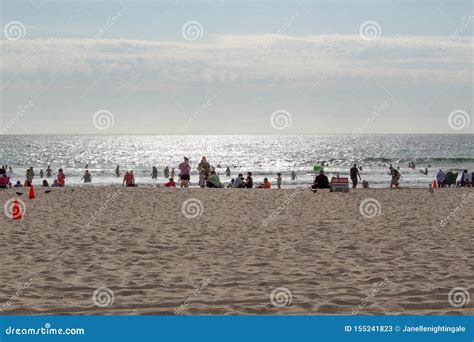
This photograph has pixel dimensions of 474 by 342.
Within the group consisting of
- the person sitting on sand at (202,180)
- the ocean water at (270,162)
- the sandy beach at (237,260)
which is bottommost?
→ the sandy beach at (237,260)

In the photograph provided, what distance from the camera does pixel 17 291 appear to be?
22.6ft

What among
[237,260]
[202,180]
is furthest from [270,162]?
[237,260]

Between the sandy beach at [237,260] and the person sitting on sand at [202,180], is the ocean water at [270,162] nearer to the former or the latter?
the person sitting on sand at [202,180]

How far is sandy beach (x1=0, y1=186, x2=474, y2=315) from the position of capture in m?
6.39

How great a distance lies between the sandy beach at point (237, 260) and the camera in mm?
6391

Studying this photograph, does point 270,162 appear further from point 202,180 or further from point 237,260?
point 237,260

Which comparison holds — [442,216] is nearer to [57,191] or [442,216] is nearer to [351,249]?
[351,249]

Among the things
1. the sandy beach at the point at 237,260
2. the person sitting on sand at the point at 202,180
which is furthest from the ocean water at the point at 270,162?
the sandy beach at the point at 237,260

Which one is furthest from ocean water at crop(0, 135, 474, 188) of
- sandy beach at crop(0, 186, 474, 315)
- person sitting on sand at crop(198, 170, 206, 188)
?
sandy beach at crop(0, 186, 474, 315)

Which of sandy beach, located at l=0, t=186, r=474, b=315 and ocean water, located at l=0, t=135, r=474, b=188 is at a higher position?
ocean water, located at l=0, t=135, r=474, b=188

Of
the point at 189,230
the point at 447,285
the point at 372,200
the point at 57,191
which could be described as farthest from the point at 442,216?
the point at 57,191

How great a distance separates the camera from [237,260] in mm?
8820

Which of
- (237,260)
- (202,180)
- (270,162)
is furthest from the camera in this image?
(270,162)

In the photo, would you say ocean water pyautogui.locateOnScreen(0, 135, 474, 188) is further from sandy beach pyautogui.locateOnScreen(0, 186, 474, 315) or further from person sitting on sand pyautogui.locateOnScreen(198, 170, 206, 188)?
sandy beach pyautogui.locateOnScreen(0, 186, 474, 315)
